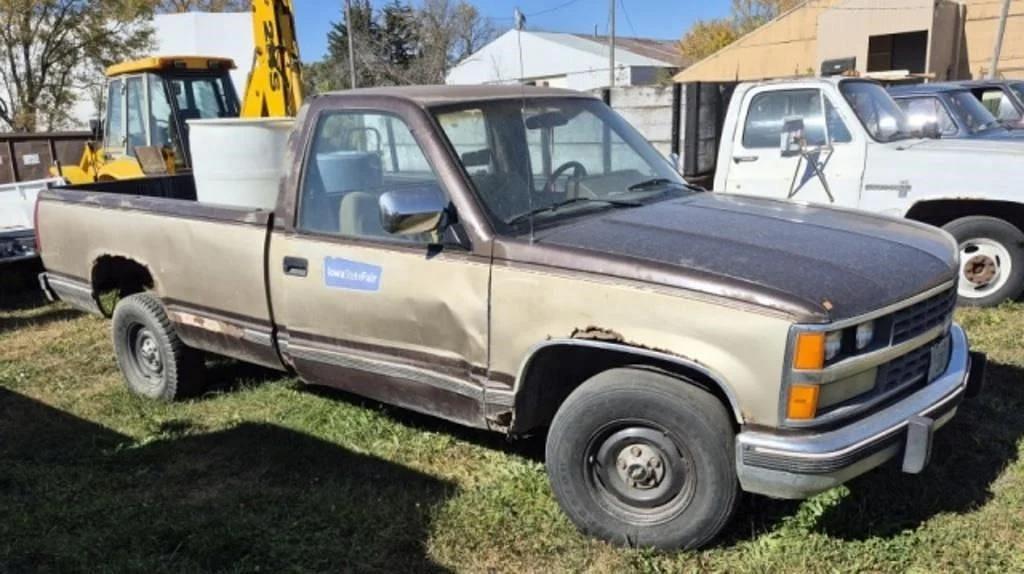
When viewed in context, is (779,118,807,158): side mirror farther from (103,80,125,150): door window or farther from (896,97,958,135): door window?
(103,80,125,150): door window

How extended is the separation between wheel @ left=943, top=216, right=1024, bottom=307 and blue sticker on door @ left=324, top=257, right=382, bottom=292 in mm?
4953

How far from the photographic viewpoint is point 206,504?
13.5 ft

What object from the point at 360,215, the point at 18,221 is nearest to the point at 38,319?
Result: the point at 18,221

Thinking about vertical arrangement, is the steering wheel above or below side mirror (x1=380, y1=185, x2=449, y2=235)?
above

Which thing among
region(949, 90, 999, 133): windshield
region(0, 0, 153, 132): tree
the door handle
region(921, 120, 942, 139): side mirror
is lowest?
the door handle

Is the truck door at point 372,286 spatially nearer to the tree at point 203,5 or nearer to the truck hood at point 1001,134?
the truck hood at point 1001,134

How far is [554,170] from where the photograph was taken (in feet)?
13.4

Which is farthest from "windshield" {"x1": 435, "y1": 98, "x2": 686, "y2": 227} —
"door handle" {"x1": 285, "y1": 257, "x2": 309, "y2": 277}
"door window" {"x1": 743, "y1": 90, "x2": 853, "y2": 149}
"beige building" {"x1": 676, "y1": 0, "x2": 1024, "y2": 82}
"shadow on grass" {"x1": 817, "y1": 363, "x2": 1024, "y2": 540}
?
"beige building" {"x1": 676, "y1": 0, "x2": 1024, "y2": 82}

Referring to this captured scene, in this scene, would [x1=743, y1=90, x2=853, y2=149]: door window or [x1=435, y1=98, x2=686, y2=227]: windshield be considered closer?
[x1=435, y1=98, x2=686, y2=227]: windshield

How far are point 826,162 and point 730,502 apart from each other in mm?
4749

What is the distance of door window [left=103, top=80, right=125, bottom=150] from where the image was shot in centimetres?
1147

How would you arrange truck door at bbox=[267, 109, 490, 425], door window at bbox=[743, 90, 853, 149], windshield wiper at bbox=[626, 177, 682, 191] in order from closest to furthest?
truck door at bbox=[267, 109, 490, 425]
windshield wiper at bbox=[626, 177, 682, 191]
door window at bbox=[743, 90, 853, 149]

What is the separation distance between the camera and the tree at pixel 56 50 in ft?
83.7

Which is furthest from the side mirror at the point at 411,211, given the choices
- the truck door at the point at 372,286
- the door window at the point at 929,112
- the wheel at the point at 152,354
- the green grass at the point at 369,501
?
the door window at the point at 929,112
